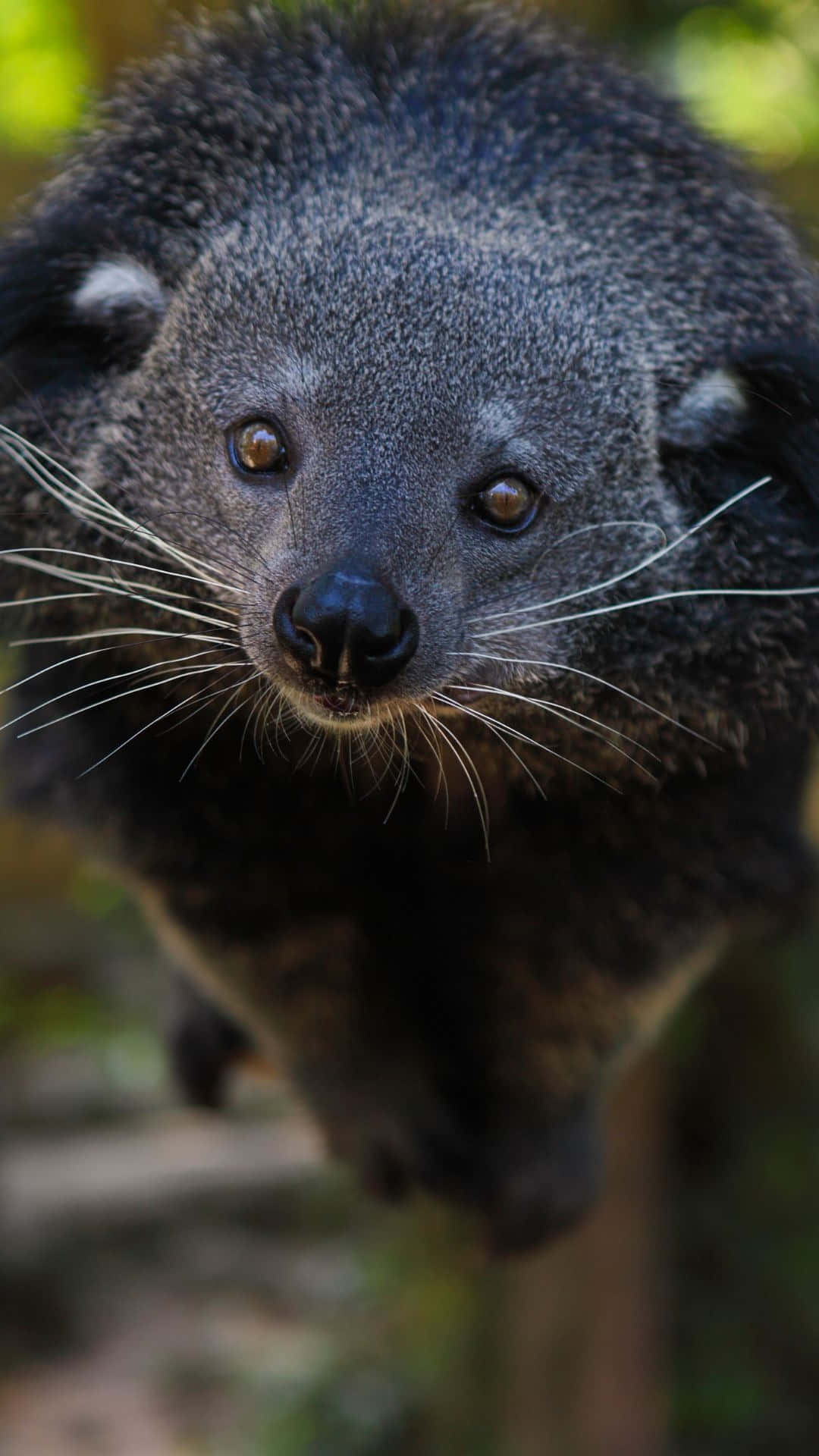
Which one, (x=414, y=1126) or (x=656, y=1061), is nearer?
(x=414, y=1126)

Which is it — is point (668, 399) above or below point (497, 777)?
above

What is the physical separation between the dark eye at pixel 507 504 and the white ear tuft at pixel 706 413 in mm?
250

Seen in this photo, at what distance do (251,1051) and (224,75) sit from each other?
2071 millimetres

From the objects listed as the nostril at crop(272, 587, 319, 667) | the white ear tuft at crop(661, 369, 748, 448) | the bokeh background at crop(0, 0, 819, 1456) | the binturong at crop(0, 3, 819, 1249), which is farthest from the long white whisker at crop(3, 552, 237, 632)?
the bokeh background at crop(0, 0, 819, 1456)

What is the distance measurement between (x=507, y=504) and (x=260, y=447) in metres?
0.32

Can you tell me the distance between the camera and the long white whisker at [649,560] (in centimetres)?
198

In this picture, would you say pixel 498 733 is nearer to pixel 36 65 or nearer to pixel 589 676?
pixel 589 676

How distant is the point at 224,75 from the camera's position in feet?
7.83

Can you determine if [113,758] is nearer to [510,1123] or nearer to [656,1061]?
[510,1123]

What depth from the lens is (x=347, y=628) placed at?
1751 mm

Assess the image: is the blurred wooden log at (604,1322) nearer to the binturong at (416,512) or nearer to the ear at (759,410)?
the binturong at (416,512)

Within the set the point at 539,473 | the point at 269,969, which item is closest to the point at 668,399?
the point at 539,473

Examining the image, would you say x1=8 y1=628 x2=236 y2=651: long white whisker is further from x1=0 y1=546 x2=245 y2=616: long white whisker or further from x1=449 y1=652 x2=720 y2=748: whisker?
x1=449 y1=652 x2=720 y2=748: whisker

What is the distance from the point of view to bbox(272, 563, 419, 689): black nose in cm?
175
